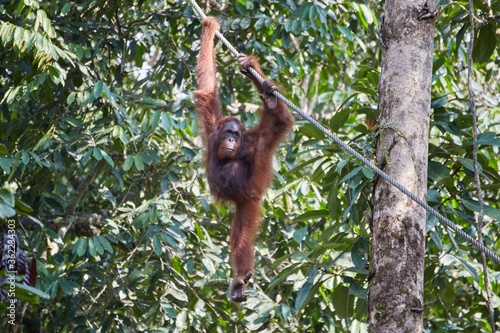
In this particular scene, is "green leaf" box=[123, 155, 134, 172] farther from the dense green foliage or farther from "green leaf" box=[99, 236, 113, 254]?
"green leaf" box=[99, 236, 113, 254]

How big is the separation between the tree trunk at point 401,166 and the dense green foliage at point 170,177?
42.5 inches

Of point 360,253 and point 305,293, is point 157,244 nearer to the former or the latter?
point 305,293

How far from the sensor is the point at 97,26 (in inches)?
235

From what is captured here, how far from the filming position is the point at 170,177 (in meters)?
5.77

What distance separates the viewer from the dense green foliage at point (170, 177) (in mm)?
4773

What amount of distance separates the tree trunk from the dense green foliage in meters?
1.08

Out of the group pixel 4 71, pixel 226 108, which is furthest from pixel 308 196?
pixel 4 71

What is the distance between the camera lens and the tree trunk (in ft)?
9.84

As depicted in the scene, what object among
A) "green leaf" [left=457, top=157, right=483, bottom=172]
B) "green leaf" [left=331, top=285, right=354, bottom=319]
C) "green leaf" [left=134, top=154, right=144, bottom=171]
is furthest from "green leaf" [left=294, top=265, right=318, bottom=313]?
"green leaf" [left=134, top=154, right=144, bottom=171]

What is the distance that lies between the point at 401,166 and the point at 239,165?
6.87 ft

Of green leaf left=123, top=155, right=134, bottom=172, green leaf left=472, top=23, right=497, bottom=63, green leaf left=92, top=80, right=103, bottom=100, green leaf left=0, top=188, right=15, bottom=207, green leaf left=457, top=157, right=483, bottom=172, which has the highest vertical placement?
green leaf left=472, top=23, right=497, bottom=63

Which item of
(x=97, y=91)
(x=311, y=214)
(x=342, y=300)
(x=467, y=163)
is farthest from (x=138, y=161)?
(x=467, y=163)

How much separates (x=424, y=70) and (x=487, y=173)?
53.2 inches

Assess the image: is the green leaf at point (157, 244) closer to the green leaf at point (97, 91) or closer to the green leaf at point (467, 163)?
the green leaf at point (97, 91)
